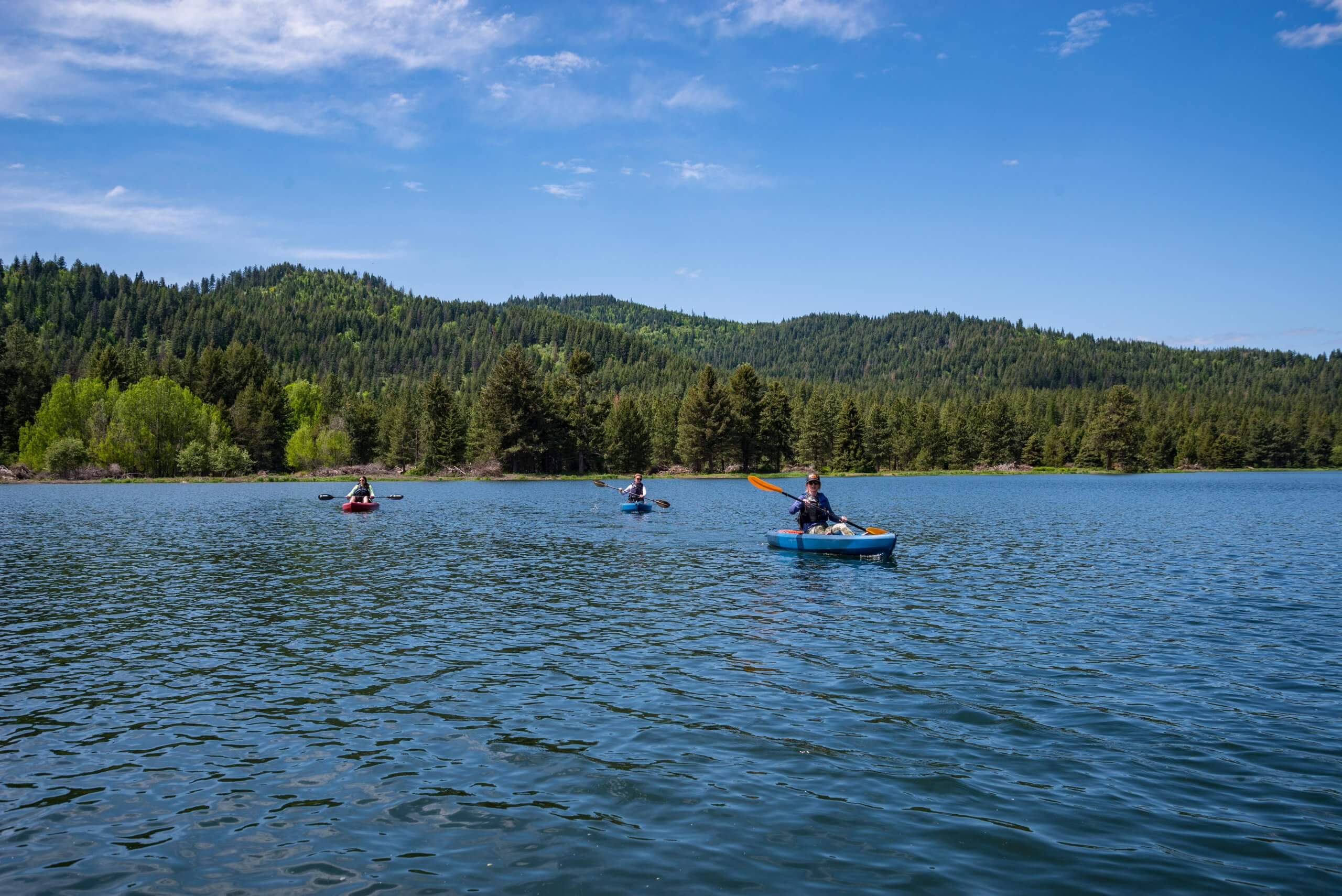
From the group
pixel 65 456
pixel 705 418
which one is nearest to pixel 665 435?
pixel 705 418

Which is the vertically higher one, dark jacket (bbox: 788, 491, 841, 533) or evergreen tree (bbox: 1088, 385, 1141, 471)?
evergreen tree (bbox: 1088, 385, 1141, 471)

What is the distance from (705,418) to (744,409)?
6204 mm

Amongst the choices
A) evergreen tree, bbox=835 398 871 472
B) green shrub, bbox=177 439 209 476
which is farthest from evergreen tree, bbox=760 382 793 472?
green shrub, bbox=177 439 209 476

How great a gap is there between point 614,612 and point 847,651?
22.3 ft

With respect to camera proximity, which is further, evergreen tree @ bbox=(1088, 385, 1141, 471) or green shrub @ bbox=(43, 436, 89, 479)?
evergreen tree @ bbox=(1088, 385, 1141, 471)

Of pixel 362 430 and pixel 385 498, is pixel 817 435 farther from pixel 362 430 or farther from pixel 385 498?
pixel 385 498

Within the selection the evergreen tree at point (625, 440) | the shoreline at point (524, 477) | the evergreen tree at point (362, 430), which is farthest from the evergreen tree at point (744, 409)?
the evergreen tree at point (362, 430)

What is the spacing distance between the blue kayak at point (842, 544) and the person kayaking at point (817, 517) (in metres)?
0.42

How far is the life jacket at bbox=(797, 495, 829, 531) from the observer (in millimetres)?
34094

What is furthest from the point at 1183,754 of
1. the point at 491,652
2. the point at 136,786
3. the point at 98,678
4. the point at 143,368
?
the point at 143,368

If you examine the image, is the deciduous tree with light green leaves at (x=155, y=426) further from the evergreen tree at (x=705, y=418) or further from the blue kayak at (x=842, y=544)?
the blue kayak at (x=842, y=544)

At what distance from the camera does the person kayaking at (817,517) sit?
33406mm

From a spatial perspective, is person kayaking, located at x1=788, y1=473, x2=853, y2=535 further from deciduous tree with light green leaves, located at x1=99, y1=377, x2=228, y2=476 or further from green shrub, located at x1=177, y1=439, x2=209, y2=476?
deciduous tree with light green leaves, located at x1=99, y1=377, x2=228, y2=476

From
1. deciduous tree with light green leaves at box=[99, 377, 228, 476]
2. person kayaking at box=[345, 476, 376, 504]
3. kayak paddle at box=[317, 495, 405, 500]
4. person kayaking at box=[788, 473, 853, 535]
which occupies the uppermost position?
deciduous tree with light green leaves at box=[99, 377, 228, 476]
